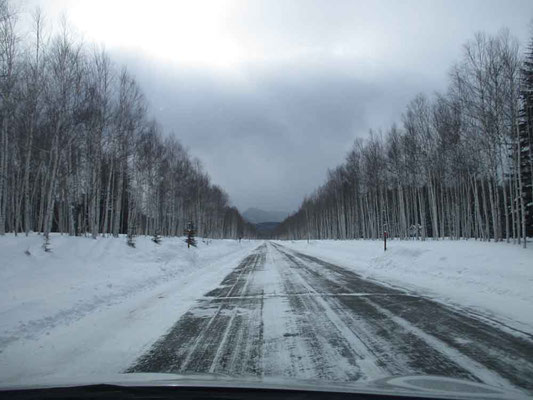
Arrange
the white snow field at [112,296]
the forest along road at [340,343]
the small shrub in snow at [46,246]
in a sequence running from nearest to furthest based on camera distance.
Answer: the forest along road at [340,343]
the white snow field at [112,296]
the small shrub in snow at [46,246]

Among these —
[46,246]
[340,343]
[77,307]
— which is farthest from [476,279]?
[46,246]

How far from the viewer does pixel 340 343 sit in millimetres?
4977

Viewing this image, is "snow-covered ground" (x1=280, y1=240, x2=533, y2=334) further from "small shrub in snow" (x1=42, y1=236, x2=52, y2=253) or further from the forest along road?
"small shrub in snow" (x1=42, y1=236, x2=52, y2=253)

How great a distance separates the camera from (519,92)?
19.4 m

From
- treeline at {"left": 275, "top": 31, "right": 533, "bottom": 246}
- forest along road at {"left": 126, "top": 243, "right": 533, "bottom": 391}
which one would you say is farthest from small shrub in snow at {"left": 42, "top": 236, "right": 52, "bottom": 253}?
treeline at {"left": 275, "top": 31, "right": 533, "bottom": 246}

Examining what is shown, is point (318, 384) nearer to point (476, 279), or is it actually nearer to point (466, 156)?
point (476, 279)

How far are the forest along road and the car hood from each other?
98 centimetres

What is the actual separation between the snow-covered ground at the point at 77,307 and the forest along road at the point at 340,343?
0.59 metres

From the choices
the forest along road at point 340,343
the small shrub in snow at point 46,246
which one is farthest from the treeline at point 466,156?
the small shrub in snow at point 46,246

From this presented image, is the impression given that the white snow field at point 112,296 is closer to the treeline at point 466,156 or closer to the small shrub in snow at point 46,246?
the small shrub in snow at point 46,246

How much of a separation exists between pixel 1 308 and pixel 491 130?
24104 mm

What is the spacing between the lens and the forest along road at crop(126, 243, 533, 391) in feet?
12.9

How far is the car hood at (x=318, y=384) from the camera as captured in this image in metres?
2.50

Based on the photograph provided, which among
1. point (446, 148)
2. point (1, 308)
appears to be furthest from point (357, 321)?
point (446, 148)
